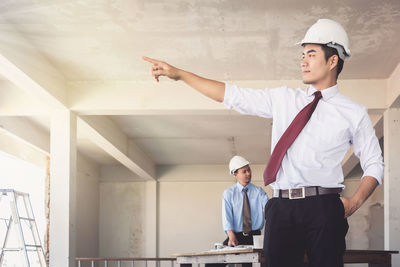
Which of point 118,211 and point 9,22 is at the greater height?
point 9,22

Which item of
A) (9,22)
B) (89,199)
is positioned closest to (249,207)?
(9,22)

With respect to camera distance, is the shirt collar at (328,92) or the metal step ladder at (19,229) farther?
the metal step ladder at (19,229)

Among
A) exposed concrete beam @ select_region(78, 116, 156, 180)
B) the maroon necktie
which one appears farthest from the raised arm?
exposed concrete beam @ select_region(78, 116, 156, 180)

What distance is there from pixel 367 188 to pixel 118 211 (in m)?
15.0

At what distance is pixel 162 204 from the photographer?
17109mm

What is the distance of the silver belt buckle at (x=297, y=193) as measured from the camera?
8.07 feet

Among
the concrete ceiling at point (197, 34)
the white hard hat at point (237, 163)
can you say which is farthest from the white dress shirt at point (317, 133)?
the white hard hat at point (237, 163)

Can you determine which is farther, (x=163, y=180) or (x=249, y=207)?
(x=163, y=180)

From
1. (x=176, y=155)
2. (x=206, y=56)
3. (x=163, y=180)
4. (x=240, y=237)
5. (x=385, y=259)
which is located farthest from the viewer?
(x=163, y=180)

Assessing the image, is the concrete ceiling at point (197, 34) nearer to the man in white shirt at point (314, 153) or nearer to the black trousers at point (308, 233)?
the man in white shirt at point (314, 153)

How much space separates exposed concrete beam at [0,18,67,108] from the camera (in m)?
6.68

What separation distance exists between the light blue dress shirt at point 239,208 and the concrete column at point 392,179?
6.67 feet

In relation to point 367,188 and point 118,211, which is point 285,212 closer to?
point 367,188

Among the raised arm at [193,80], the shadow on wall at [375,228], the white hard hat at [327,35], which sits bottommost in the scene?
the shadow on wall at [375,228]
